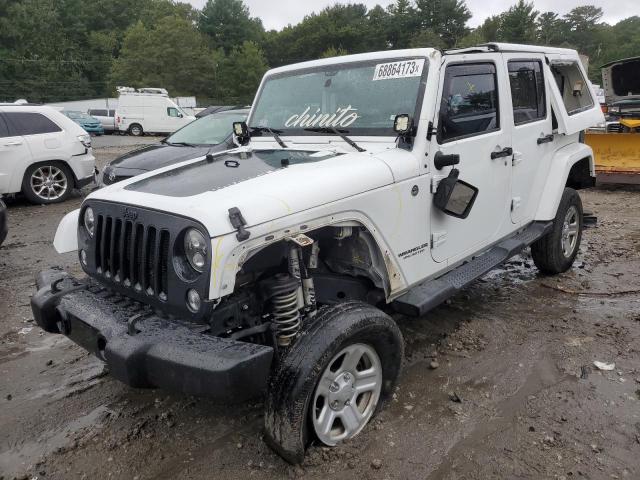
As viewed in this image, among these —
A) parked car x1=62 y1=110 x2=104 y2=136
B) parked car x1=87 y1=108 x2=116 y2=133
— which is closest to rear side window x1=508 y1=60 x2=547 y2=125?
parked car x1=62 y1=110 x2=104 y2=136

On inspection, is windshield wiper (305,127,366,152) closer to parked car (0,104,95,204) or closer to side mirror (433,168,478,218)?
side mirror (433,168,478,218)

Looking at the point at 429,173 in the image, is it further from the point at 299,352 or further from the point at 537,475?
the point at 537,475

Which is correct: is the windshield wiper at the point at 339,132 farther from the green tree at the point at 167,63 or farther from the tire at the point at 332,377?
the green tree at the point at 167,63

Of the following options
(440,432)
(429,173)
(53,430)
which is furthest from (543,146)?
(53,430)

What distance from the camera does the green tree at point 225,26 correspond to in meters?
84.0

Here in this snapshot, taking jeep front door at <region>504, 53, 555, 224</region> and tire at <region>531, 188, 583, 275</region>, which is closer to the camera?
jeep front door at <region>504, 53, 555, 224</region>

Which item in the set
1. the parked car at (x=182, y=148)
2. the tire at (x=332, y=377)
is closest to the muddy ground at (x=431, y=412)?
the tire at (x=332, y=377)

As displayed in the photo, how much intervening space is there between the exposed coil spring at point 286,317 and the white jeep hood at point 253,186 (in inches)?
17.5

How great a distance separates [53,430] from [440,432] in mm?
2258

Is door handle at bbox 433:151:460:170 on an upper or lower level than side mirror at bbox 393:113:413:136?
lower

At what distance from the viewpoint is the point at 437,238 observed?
360 centimetres

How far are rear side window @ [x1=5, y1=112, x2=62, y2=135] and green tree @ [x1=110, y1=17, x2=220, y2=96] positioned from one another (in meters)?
51.5

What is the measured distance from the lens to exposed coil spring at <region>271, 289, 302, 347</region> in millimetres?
2760

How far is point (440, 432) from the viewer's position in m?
3.04
